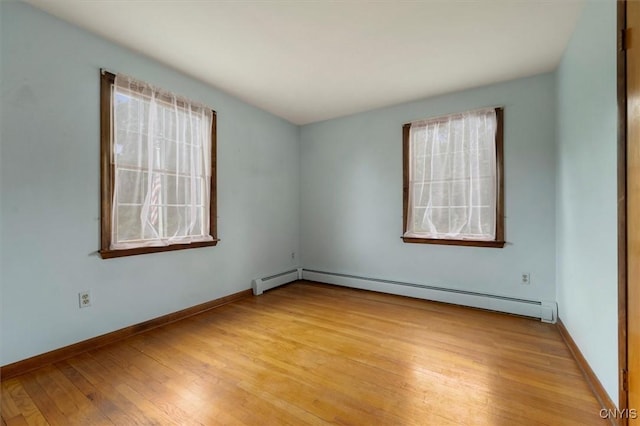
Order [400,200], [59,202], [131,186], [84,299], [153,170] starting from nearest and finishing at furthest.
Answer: [59,202] < [84,299] < [131,186] < [153,170] < [400,200]

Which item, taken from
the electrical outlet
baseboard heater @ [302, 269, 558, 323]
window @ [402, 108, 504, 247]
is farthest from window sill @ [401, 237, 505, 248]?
the electrical outlet

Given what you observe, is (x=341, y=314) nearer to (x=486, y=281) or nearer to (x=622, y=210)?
(x=486, y=281)

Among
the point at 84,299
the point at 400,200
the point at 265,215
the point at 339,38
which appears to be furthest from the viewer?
the point at 265,215

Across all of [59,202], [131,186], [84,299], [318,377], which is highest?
[131,186]

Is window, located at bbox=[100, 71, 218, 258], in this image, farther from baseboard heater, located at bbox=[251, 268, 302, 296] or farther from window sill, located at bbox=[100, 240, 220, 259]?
baseboard heater, located at bbox=[251, 268, 302, 296]

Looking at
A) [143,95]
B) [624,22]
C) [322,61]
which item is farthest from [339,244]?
[624,22]

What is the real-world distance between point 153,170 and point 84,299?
122 cm

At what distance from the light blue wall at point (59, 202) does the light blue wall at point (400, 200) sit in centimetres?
204

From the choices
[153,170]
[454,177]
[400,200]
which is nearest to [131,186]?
[153,170]

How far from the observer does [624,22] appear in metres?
1.36

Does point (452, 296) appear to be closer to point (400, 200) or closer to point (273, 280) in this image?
point (400, 200)

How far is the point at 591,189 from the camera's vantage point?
5.78 feet

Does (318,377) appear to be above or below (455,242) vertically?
below

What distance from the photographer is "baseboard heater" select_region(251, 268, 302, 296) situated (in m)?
3.70
